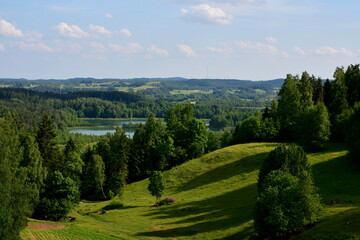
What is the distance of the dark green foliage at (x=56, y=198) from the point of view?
61.2 metres

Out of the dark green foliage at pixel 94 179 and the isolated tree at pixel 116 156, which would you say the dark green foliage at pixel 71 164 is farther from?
the isolated tree at pixel 116 156

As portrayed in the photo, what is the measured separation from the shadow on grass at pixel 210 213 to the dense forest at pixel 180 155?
5581 millimetres

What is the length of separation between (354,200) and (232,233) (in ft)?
54.7

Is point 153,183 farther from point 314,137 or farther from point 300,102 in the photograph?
point 300,102

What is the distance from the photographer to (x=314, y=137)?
252ft

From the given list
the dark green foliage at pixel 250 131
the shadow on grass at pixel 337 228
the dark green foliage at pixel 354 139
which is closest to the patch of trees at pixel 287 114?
the dark green foliage at pixel 250 131

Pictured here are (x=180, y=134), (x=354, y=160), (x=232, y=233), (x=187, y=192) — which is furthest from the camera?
(x=180, y=134)

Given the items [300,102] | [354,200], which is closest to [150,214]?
[354,200]

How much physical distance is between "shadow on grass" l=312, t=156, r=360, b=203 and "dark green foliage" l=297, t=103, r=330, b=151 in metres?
7.09

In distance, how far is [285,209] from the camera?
4106 cm

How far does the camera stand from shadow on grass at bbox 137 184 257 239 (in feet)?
164

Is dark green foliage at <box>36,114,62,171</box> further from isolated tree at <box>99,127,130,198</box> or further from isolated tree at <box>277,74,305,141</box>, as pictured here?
isolated tree at <box>277,74,305,141</box>

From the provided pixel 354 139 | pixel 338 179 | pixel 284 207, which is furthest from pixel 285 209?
pixel 354 139

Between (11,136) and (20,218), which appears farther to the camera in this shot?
(11,136)
